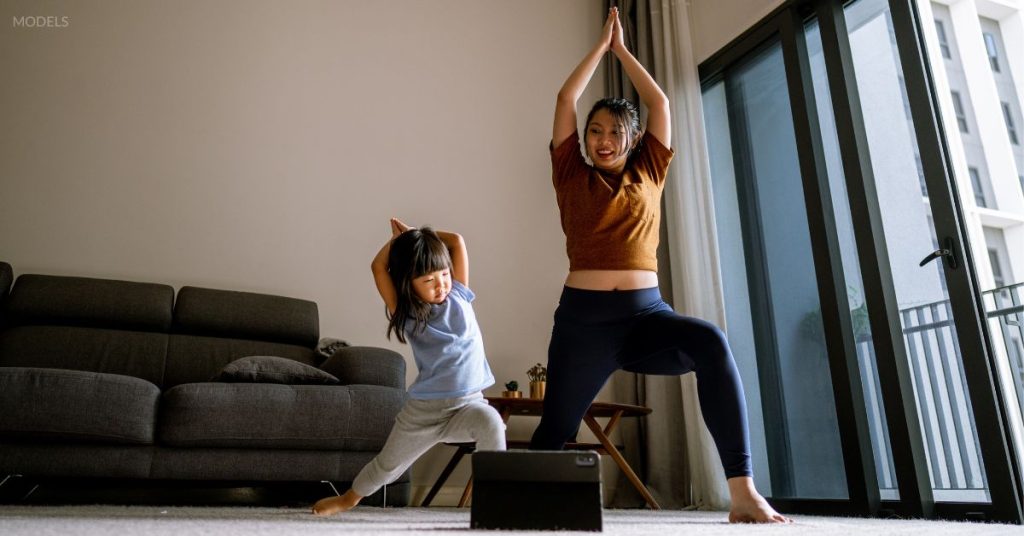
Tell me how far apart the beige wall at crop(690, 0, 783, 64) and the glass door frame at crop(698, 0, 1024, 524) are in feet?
0.47

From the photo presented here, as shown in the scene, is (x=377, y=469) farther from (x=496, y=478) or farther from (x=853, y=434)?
(x=853, y=434)

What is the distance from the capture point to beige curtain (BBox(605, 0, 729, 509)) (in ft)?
10.7

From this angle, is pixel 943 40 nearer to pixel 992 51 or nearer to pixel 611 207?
pixel 992 51

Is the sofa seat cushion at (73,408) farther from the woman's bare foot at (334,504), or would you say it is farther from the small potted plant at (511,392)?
the small potted plant at (511,392)

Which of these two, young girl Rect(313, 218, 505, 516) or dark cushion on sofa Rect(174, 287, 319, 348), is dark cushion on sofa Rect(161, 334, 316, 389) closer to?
dark cushion on sofa Rect(174, 287, 319, 348)

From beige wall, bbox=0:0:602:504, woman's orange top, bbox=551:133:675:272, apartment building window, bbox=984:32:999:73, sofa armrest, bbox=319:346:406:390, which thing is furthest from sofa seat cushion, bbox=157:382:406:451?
apartment building window, bbox=984:32:999:73

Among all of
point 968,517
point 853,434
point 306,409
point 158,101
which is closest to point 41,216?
point 158,101

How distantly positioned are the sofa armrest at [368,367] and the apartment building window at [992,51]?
256cm

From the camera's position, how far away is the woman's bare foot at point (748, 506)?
1579 millimetres

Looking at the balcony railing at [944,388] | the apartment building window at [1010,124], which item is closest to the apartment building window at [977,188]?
the apartment building window at [1010,124]

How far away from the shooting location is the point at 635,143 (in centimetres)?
196

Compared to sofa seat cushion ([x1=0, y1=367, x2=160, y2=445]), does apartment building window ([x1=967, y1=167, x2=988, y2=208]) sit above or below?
above

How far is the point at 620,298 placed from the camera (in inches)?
69.7

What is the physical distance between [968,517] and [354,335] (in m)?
2.54
